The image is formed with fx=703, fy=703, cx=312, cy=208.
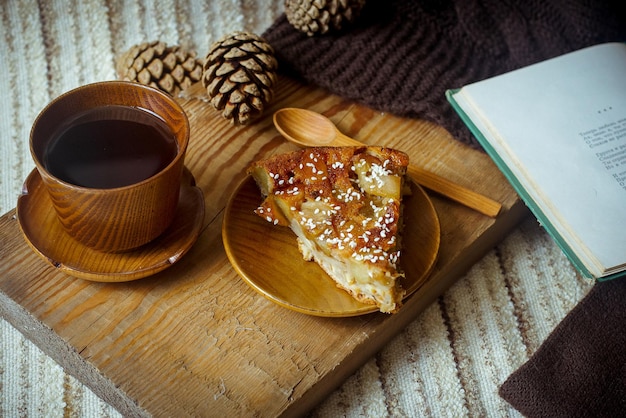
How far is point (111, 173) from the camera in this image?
93 cm

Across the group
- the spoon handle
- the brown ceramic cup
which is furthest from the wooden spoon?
the brown ceramic cup

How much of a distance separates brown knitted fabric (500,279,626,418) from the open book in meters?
0.09

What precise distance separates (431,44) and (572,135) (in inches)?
12.9

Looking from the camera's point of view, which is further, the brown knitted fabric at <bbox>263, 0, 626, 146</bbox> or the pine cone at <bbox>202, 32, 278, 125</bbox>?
the brown knitted fabric at <bbox>263, 0, 626, 146</bbox>

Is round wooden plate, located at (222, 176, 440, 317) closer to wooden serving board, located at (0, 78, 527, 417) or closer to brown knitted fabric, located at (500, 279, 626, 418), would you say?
wooden serving board, located at (0, 78, 527, 417)

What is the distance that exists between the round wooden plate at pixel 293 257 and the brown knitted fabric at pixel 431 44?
0.26 m

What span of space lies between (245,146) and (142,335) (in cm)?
38

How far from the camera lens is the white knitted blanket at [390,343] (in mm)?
1070

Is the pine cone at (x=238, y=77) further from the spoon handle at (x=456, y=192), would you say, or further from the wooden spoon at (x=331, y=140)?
the spoon handle at (x=456, y=192)

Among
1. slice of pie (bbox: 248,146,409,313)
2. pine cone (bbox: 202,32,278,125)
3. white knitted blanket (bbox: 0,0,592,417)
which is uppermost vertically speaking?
pine cone (bbox: 202,32,278,125)

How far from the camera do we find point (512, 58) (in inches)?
54.1

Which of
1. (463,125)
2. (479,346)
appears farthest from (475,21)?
(479,346)

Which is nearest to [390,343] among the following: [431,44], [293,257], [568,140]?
[293,257]

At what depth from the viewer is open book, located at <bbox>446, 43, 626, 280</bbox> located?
109 cm
